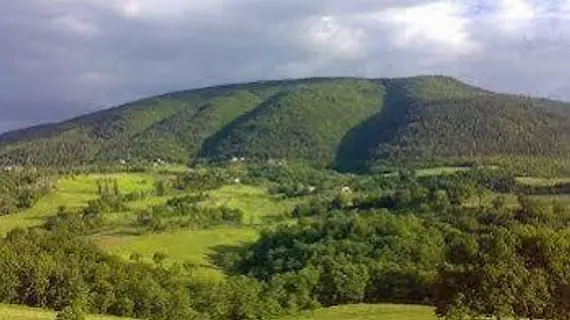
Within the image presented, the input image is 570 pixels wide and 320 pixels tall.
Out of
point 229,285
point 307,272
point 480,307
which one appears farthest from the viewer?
point 307,272

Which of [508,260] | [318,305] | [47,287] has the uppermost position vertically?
[508,260]

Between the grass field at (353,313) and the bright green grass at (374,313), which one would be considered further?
the bright green grass at (374,313)

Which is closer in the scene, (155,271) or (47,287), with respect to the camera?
(47,287)

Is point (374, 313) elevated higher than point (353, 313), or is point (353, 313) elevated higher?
point (374, 313)

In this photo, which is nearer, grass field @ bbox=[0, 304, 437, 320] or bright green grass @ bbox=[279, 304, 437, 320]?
grass field @ bbox=[0, 304, 437, 320]

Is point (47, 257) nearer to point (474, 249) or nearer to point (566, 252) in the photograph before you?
point (474, 249)

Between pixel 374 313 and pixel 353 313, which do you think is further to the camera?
pixel 353 313

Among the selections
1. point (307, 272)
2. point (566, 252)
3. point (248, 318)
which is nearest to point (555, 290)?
point (566, 252)

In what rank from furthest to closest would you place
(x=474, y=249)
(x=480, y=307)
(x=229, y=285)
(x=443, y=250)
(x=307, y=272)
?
(x=443, y=250)
(x=307, y=272)
(x=229, y=285)
(x=474, y=249)
(x=480, y=307)
